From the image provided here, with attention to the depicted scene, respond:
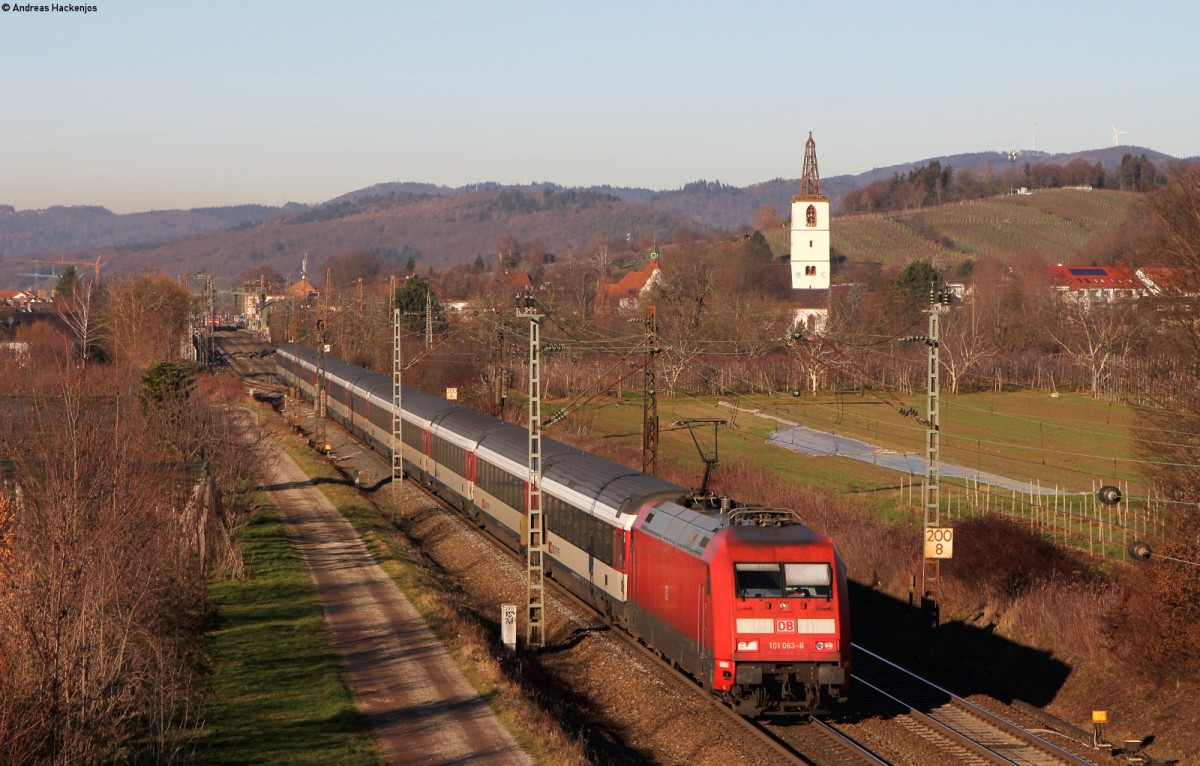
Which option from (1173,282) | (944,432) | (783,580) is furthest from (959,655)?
(944,432)

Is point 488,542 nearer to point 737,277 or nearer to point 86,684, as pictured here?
point 86,684

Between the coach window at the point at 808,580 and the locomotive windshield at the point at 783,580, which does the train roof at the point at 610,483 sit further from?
the coach window at the point at 808,580

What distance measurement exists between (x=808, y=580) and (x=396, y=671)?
9.31 meters

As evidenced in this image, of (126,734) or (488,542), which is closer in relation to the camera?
(126,734)

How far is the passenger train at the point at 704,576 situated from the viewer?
19.8 metres

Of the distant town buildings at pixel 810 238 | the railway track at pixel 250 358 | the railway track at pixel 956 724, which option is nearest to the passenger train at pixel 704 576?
the railway track at pixel 956 724

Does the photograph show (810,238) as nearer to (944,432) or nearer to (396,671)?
(944,432)

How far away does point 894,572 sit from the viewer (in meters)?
34.0

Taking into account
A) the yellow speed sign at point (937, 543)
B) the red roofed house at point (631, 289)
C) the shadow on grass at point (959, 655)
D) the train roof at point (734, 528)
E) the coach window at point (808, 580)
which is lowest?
the shadow on grass at point (959, 655)

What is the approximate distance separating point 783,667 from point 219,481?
22.4m

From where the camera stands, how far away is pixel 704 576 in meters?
20.6

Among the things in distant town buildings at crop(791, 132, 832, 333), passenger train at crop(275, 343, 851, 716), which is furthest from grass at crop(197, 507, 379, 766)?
distant town buildings at crop(791, 132, 832, 333)

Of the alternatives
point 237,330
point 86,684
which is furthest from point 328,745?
point 237,330

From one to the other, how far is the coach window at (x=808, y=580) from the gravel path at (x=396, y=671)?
5.34 meters
